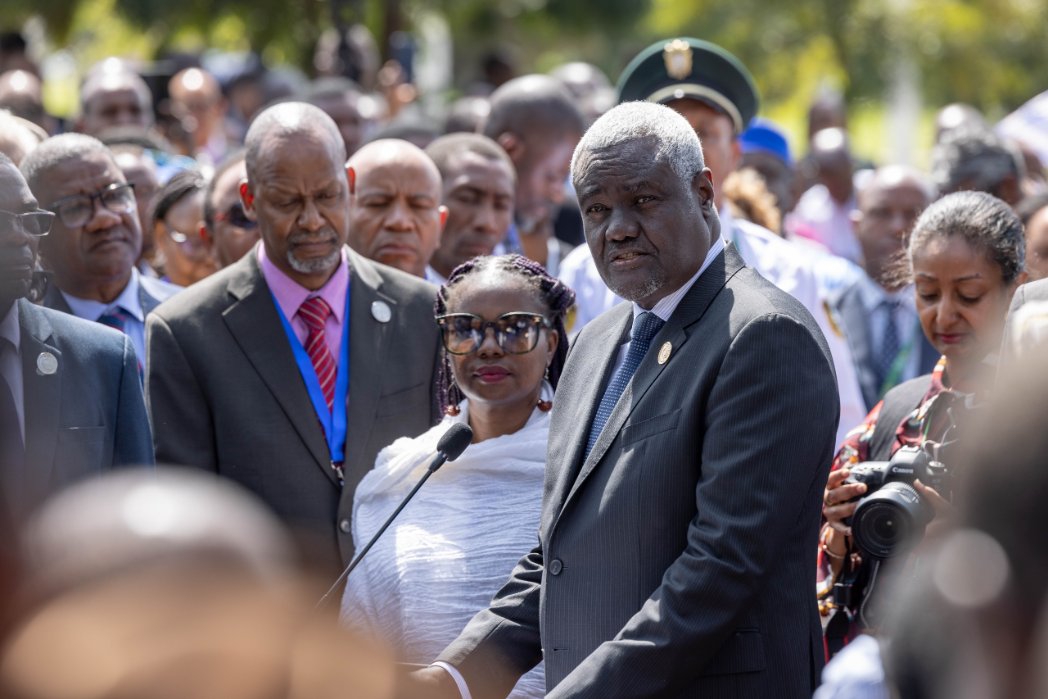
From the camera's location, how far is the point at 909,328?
23.0 ft

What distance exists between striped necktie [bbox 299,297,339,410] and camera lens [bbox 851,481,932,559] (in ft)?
6.30

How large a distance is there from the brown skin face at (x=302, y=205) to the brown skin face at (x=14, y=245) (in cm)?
92

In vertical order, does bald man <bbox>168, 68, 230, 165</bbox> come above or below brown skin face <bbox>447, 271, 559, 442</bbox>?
above

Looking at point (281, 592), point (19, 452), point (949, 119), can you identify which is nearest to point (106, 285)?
point (19, 452)

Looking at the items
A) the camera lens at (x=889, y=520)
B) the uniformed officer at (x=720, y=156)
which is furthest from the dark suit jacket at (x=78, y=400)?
the camera lens at (x=889, y=520)

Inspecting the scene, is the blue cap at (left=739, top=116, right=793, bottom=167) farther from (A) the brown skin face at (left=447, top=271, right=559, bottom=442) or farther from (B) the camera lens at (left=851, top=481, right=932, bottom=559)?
(B) the camera lens at (left=851, top=481, right=932, bottom=559)

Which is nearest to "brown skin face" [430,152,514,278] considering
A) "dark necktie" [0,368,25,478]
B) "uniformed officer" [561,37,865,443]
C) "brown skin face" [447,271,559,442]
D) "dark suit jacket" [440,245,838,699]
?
"uniformed officer" [561,37,865,443]

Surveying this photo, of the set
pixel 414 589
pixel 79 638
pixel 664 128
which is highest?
pixel 664 128

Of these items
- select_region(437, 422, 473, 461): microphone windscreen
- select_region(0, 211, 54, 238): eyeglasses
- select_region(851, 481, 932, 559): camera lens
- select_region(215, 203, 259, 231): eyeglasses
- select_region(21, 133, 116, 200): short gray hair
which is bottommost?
select_region(851, 481, 932, 559): camera lens

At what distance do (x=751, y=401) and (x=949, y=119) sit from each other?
7.00 metres

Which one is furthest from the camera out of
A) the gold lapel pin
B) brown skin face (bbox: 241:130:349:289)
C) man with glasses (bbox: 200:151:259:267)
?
man with glasses (bbox: 200:151:259:267)

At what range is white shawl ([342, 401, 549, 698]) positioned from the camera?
439 cm

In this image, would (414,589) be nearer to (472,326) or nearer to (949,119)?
(472,326)

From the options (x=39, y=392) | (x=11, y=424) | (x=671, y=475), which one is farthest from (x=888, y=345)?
(x=11, y=424)
